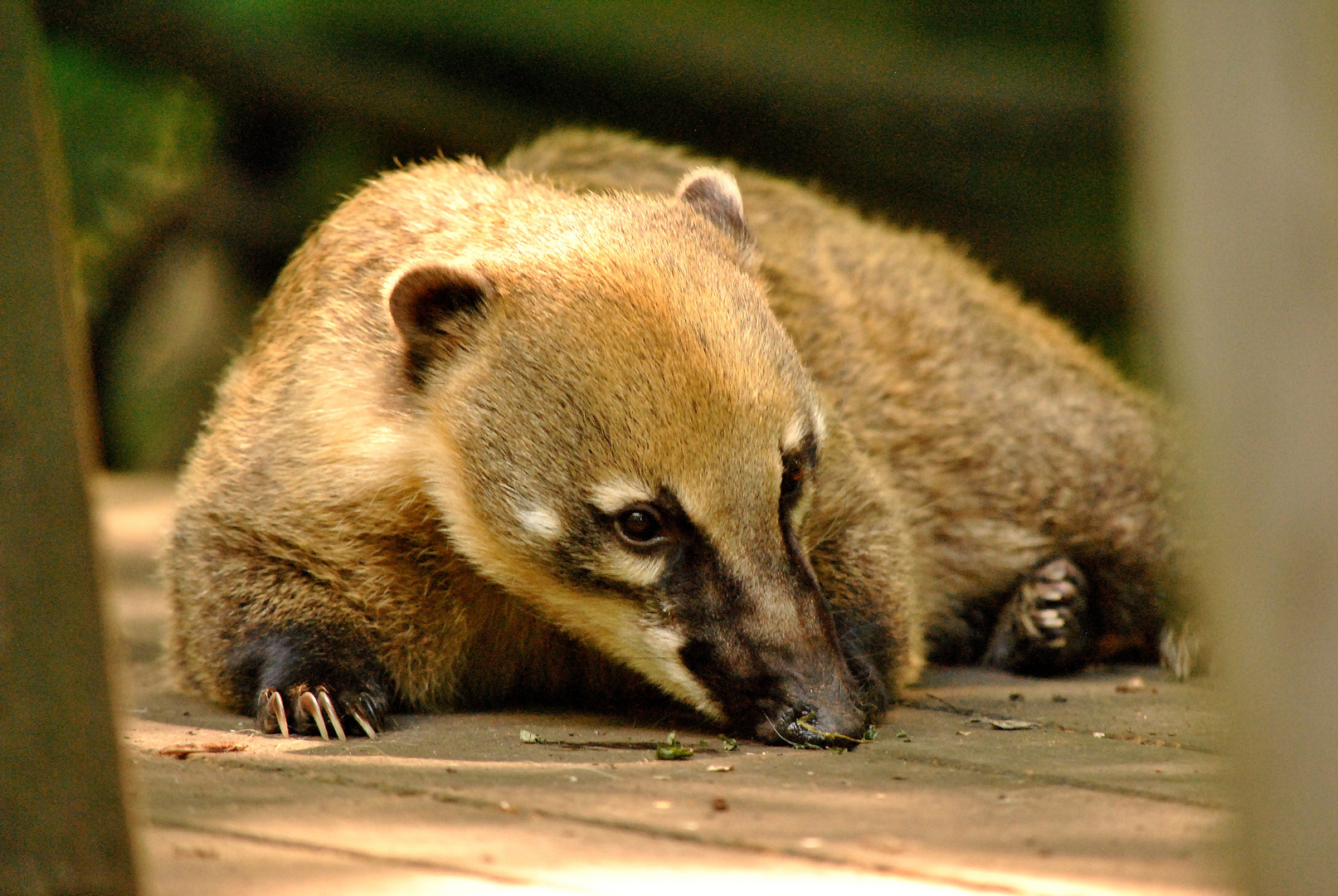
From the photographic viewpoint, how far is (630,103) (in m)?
10.9

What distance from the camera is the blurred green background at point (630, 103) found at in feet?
34.3

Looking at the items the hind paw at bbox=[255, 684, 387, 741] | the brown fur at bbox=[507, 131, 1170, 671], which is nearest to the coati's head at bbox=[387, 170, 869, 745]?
the hind paw at bbox=[255, 684, 387, 741]

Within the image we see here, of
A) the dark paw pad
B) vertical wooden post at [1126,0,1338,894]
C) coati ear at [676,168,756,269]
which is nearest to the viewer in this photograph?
vertical wooden post at [1126,0,1338,894]

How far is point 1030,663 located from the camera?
542cm

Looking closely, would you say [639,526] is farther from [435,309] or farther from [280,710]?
[280,710]

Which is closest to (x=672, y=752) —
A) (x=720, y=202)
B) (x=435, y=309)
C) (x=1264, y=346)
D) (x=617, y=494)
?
(x=617, y=494)

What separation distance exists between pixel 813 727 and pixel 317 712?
4.57 ft

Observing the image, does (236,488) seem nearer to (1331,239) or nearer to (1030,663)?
(1030,663)

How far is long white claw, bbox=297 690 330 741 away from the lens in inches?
155

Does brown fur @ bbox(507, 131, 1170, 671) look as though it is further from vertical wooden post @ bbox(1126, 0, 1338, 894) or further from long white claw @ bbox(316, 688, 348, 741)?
vertical wooden post @ bbox(1126, 0, 1338, 894)

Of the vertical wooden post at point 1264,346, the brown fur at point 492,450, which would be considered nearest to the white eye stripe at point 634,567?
the brown fur at point 492,450

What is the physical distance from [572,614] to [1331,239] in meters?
2.72

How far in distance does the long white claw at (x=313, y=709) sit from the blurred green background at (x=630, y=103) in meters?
7.16

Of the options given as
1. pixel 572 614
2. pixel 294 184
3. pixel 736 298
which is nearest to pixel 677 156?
pixel 736 298
